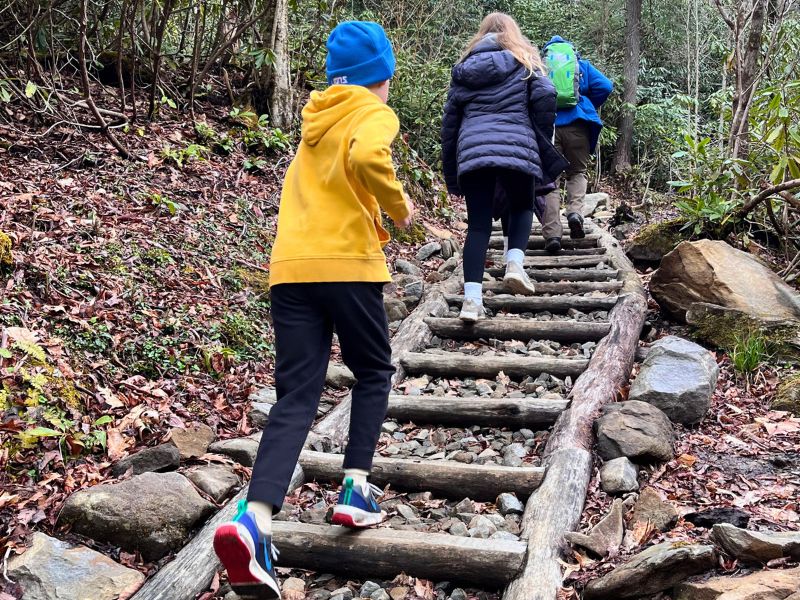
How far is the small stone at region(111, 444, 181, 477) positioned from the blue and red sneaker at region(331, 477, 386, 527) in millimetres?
894

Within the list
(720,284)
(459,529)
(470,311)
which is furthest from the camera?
(470,311)

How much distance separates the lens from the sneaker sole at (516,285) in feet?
16.4

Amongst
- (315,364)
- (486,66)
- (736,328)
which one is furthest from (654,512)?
(486,66)

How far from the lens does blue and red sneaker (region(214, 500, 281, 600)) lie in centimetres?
210

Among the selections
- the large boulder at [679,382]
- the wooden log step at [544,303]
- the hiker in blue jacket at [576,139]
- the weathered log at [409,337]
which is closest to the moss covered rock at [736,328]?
the large boulder at [679,382]

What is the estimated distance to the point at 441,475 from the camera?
308cm

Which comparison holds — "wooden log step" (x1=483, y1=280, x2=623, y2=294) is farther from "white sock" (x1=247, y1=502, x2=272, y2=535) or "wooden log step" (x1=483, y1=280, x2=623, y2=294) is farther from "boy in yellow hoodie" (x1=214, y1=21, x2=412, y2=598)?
"white sock" (x1=247, y1=502, x2=272, y2=535)

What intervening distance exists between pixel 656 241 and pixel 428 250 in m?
2.27

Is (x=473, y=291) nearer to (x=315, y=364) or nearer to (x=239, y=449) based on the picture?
(x=239, y=449)

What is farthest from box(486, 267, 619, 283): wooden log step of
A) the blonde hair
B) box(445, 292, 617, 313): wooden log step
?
the blonde hair

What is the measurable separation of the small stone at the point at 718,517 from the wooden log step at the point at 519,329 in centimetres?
212

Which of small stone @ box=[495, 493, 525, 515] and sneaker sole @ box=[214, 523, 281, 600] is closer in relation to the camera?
sneaker sole @ box=[214, 523, 281, 600]

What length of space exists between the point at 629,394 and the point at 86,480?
2686 millimetres

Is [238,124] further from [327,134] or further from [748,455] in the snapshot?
[748,455]
